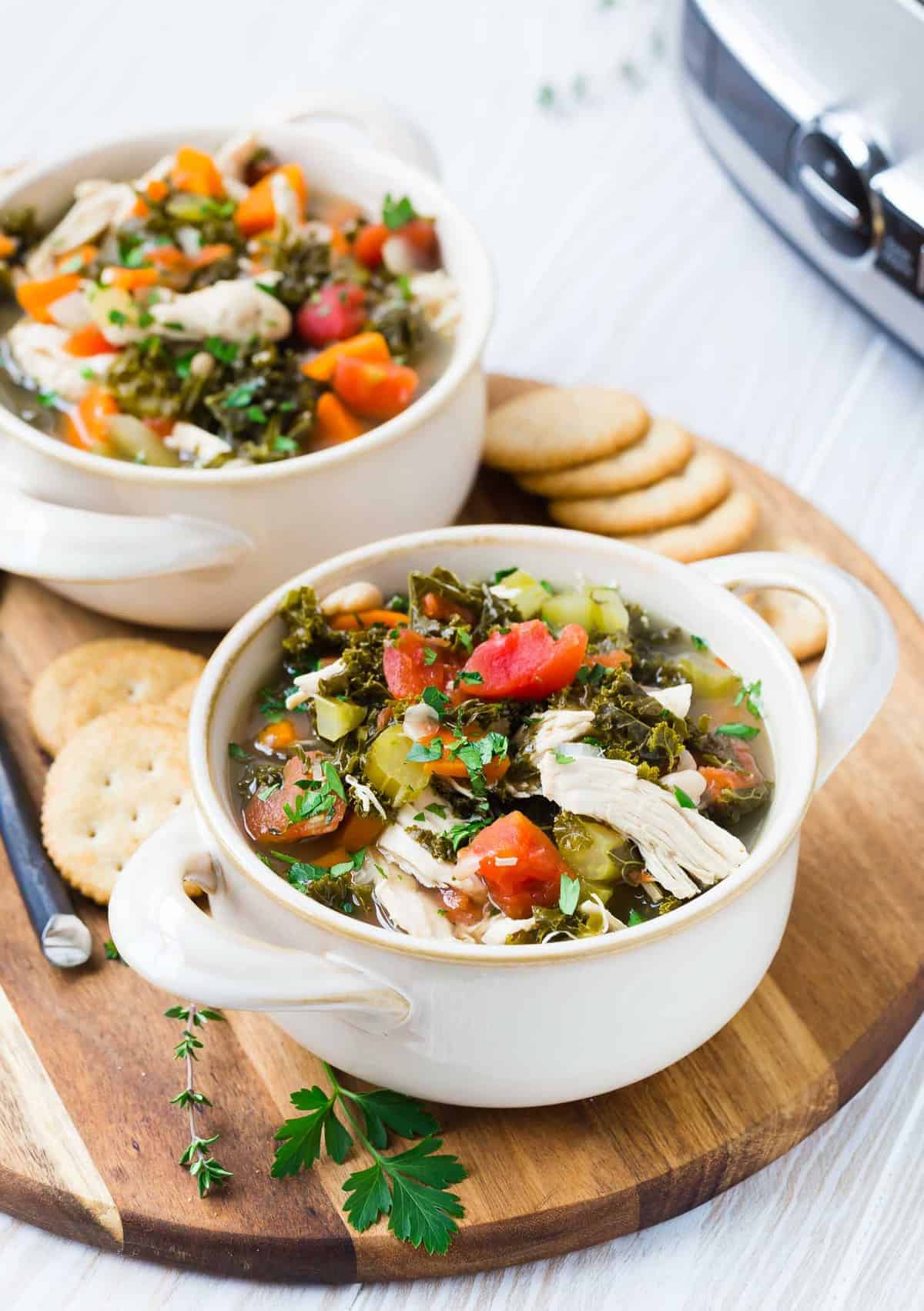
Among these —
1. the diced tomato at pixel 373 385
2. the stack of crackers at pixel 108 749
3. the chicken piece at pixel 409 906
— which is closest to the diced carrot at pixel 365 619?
the stack of crackers at pixel 108 749

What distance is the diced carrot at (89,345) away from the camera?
3137 millimetres

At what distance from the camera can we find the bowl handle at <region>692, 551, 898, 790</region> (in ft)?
7.49

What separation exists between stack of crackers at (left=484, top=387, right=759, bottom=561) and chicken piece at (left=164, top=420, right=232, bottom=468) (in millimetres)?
668

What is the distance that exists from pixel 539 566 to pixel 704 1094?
0.92m

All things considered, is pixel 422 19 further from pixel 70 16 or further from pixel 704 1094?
pixel 704 1094

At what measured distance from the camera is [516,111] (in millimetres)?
4906

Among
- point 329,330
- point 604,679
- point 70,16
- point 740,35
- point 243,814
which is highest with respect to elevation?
point 740,35

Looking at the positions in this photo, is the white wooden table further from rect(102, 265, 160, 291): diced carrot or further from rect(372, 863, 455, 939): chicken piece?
rect(102, 265, 160, 291): diced carrot

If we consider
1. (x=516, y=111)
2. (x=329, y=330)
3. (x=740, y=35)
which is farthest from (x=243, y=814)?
(x=516, y=111)

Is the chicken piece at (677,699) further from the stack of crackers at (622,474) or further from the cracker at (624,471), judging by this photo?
the cracker at (624,471)

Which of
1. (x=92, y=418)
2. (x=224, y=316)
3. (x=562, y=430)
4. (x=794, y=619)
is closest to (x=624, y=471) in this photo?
(x=562, y=430)

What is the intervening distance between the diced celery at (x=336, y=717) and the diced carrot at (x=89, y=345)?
3.99 ft

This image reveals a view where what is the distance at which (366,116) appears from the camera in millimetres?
3521

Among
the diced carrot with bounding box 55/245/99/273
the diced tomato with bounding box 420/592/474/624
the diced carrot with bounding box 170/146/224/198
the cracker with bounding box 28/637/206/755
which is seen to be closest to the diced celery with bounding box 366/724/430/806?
the diced tomato with bounding box 420/592/474/624
